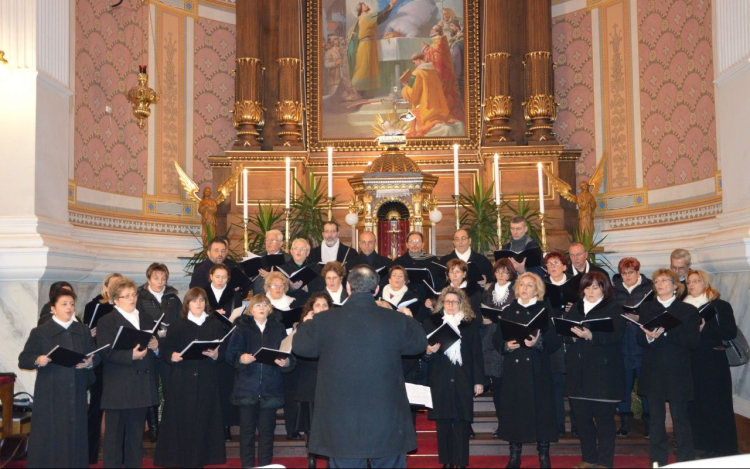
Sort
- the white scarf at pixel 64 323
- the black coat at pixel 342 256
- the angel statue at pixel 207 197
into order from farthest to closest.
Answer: the angel statue at pixel 207 197 < the black coat at pixel 342 256 < the white scarf at pixel 64 323

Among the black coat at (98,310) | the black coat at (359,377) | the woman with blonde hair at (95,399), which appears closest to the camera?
the black coat at (359,377)

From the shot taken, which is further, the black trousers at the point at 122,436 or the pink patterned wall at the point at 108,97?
the pink patterned wall at the point at 108,97

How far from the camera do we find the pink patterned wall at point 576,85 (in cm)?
1174

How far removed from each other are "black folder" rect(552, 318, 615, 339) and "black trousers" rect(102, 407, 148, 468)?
3.14 meters

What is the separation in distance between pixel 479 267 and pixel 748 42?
10.3 ft

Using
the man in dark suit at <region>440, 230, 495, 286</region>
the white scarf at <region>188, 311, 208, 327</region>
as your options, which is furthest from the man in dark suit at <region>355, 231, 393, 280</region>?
the white scarf at <region>188, 311, 208, 327</region>

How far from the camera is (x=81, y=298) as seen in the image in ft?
30.9

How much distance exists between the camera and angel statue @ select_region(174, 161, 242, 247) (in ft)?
35.1

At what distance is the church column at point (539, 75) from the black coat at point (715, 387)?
511cm

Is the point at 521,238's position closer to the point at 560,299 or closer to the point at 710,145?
the point at 560,299

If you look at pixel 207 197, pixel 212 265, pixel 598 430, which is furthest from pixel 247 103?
pixel 598 430

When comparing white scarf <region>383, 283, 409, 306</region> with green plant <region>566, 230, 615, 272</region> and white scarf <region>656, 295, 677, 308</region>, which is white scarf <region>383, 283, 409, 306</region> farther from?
green plant <region>566, 230, 615, 272</region>

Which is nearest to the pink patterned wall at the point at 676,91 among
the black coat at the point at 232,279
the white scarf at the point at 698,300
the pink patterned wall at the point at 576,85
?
the pink patterned wall at the point at 576,85

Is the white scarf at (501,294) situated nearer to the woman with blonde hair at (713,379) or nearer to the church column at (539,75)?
the woman with blonde hair at (713,379)
